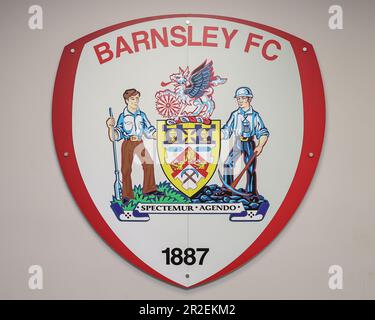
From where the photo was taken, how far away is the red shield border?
173 centimetres

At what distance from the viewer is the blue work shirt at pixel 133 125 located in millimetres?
1752

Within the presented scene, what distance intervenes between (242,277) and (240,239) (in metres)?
0.16

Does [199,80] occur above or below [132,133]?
above

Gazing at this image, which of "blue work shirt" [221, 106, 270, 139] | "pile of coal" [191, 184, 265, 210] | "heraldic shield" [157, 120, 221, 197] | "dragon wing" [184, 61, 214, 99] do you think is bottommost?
"pile of coal" [191, 184, 265, 210]

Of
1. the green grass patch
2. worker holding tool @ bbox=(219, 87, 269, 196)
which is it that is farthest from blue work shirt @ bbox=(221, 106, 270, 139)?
the green grass patch

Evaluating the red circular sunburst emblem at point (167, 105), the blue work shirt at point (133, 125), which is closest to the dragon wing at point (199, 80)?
the red circular sunburst emblem at point (167, 105)

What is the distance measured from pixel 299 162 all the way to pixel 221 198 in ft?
1.12

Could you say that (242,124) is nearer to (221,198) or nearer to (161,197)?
(221,198)

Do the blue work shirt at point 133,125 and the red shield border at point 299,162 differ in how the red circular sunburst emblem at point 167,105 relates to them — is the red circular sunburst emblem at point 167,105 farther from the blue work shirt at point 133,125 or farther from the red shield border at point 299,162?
the red shield border at point 299,162

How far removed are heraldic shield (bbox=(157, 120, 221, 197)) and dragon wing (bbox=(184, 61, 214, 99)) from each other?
12cm

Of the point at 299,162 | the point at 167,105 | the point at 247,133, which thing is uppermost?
the point at 167,105

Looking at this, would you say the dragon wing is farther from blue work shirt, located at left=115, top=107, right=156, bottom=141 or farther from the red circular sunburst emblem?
blue work shirt, located at left=115, top=107, right=156, bottom=141

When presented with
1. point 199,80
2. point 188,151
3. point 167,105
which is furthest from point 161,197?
point 199,80

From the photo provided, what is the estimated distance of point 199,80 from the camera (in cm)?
175
